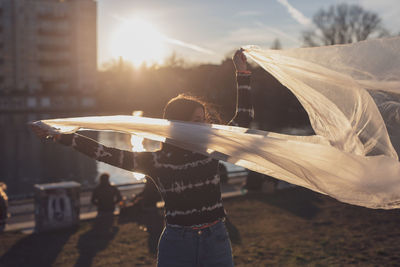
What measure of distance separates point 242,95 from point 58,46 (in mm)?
73213

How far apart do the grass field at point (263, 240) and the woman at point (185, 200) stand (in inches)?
152

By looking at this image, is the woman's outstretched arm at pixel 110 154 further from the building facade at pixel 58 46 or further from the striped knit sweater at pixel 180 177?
the building facade at pixel 58 46

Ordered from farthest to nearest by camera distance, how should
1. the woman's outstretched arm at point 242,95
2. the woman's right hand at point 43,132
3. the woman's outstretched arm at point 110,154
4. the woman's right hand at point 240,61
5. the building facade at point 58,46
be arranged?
the building facade at point 58,46 < the woman's right hand at point 240,61 < the woman's outstretched arm at point 242,95 < the woman's right hand at point 43,132 < the woman's outstretched arm at point 110,154

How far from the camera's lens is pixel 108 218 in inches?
372

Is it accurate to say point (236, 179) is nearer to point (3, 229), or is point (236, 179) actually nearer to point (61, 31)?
point (3, 229)

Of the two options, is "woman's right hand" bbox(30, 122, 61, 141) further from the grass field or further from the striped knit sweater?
the grass field

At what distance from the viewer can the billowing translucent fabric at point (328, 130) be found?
2922mm

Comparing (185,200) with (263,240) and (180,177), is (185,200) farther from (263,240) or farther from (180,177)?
(263,240)

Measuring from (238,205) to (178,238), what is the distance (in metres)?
7.87

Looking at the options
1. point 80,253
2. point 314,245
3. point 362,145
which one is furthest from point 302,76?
point 80,253

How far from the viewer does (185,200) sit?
286 cm

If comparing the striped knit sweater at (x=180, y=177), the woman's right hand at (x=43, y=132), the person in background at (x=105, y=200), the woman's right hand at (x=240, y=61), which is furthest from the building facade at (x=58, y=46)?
the striped knit sweater at (x=180, y=177)

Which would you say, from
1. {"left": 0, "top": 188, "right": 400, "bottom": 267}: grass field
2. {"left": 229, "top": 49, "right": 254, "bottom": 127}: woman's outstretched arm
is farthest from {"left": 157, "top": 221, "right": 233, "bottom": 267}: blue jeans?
{"left": 0, "top": 188, "right": 400, "bottom": 267}: grass field

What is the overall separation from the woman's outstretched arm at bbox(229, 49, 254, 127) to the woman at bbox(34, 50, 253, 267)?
58cm
